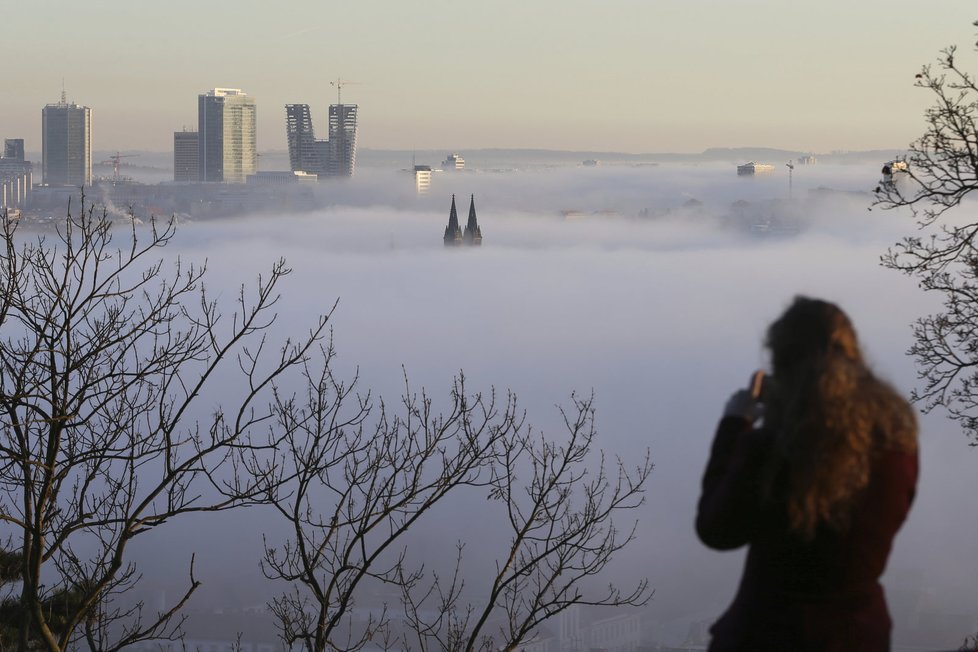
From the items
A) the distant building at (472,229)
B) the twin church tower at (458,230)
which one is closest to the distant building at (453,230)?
the twin church tower at (458,230)

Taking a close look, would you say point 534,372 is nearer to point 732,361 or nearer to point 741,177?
point 732,361

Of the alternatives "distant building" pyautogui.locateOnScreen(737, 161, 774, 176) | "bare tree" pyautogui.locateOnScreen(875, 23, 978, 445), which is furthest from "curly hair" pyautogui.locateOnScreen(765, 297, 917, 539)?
"distant building" pyautogui.locateOnScreen(737, 161, 774, 176)

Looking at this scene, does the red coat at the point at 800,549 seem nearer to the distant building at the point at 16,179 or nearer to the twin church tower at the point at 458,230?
the distant building at the point at 16,179

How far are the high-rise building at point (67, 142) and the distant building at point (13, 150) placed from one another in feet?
47.1

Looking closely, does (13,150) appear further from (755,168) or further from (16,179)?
(755,168)

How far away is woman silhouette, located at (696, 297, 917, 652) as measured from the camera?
2814 mm

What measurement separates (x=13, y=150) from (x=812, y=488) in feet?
461

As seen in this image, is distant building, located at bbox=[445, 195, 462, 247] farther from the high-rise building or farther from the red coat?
the red coat

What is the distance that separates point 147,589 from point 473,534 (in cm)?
1731

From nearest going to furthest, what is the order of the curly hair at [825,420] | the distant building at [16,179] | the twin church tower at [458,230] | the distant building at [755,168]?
the curly hair at [825,420], the distant building at [16,179], the twin church tower at [458,230], the distant building at [755,168]

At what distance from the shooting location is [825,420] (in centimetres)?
281

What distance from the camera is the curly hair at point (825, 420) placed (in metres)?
2.80

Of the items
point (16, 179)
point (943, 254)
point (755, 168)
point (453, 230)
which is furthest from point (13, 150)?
point (943, 254)

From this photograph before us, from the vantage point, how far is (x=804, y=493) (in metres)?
2.80
